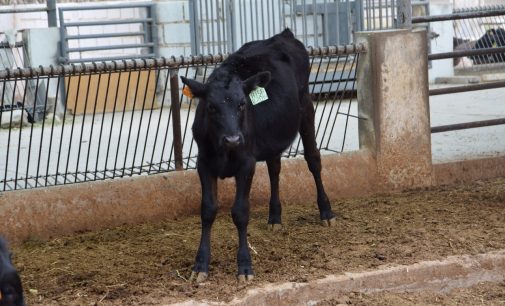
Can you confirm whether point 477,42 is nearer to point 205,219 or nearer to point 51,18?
point 51,18

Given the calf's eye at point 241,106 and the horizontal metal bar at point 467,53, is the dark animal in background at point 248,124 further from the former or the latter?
the horizontal metal bar at point 467,53

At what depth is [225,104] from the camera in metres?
6.09

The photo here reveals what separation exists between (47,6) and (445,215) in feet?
32.2

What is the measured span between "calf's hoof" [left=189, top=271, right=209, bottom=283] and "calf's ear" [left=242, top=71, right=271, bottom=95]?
1.29 meters

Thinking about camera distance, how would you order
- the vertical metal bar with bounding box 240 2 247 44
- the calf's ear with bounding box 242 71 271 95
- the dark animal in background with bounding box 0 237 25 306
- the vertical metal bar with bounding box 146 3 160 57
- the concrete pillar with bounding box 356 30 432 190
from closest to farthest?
the dark animal in background with bounding box 0 237 25 306, the calf's ear with bounding box 242 71 271 95, the concrete pillar with bounding box 356 30 432 190, the vertical metal bar with bounding box 240 2 247 44, the vertical metal bar with bounding box 146 3 160 57

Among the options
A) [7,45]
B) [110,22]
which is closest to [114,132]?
[7,45]

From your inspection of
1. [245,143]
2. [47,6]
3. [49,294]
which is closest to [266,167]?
[245,143]

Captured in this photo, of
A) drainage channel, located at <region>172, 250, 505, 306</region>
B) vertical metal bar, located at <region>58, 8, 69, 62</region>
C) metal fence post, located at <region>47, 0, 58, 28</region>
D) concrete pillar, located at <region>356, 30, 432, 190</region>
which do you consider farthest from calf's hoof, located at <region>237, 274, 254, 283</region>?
metal fence post, located at <region>47, 0, 58, 28</region>

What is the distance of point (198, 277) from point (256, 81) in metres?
1.40

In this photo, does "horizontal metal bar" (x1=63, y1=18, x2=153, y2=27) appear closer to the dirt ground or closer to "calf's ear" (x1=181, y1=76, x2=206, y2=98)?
the dirt ground

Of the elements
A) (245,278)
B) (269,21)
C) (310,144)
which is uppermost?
(269,21)

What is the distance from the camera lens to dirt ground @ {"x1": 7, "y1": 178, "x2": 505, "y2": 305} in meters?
5.85

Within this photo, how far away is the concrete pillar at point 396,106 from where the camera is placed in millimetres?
8500

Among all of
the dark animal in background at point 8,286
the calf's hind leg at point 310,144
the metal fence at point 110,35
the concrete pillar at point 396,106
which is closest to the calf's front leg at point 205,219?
the calf's hind leg at point 310,144
